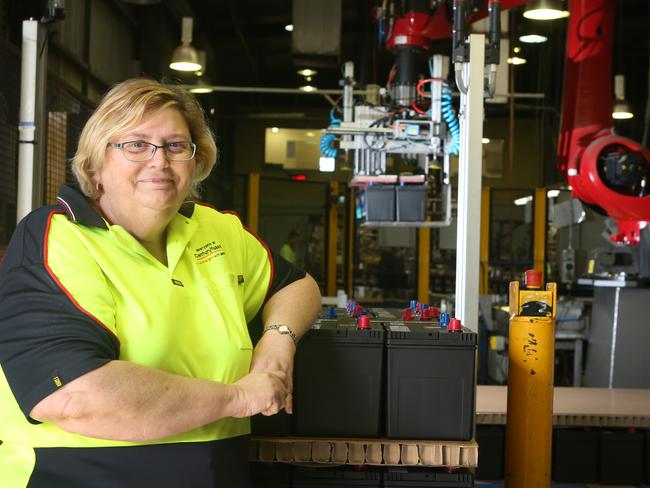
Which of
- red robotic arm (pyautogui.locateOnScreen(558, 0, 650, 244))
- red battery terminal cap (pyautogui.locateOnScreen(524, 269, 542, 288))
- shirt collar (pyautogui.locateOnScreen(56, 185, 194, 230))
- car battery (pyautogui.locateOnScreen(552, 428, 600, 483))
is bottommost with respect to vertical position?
car battery (pyautogui.locateOnScreen(552, 428, 600, 483))

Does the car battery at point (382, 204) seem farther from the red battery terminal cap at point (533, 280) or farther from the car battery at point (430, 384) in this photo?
the car battery at point (430, 384)

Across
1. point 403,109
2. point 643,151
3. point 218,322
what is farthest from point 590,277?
point 218,322

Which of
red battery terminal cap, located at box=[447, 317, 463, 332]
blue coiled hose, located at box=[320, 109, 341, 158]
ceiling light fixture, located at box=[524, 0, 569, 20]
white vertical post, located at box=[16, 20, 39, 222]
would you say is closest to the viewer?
red battery terminal cap, located at box=[447, 317, 463, 332]

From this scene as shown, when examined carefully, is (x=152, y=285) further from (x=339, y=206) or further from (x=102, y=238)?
(x=339, y=206)

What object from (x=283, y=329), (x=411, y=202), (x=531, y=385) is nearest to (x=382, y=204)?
(x=411, y=202)

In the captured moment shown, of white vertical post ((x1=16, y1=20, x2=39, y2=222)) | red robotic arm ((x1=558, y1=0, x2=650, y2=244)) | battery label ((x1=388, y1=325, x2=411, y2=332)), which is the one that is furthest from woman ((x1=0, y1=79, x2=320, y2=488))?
red robotic arm ((x1=558, y1=0, x2=650, y2=244))

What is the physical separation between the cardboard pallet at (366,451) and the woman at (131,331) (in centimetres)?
33

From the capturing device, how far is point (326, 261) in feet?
32.9

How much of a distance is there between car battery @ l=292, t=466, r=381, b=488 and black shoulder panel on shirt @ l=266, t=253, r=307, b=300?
52 centimetres

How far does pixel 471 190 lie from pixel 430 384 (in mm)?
901

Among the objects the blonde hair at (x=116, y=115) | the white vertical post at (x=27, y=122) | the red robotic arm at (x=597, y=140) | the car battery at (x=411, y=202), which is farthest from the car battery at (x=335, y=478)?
the car battery at (x=411, y=202)

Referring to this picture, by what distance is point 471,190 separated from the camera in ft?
9.39

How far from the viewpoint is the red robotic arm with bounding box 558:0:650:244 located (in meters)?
4.56

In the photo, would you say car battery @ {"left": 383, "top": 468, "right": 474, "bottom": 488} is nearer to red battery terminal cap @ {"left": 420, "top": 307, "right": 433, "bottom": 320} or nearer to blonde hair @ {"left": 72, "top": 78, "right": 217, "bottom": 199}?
red battery terminal cap @ {"left": 420, "top": 307, "right": 433, "bottom": 320}
